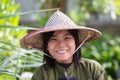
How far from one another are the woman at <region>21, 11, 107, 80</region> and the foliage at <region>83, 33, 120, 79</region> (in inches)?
153

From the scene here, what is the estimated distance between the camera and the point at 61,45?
3590mm

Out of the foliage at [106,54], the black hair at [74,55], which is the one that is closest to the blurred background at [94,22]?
the foliage at [106,54]

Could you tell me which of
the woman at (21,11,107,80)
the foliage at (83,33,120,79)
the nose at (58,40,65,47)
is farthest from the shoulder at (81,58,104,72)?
the foliage at (83,33,120,79)

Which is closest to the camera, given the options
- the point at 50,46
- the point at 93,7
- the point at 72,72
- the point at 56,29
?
the point at 56,29

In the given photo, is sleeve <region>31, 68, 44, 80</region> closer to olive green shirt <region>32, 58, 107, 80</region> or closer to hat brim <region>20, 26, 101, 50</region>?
olive green shirt <region>32, 58, 107, 80</region>

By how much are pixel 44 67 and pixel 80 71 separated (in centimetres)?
30

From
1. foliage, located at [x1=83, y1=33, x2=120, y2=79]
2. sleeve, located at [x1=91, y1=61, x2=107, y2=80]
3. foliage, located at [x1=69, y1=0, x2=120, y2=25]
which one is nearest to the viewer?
sleeve, located at [x1=91, y1=61, x2=107, y2=80]

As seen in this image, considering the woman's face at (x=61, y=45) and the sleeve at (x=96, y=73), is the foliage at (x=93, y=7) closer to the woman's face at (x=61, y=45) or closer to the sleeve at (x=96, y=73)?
the sleeve at (x=96, y=73)

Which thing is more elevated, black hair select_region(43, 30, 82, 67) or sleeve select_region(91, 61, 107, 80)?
black hair select_region(43, 30, 82, 67)

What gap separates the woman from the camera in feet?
11.9

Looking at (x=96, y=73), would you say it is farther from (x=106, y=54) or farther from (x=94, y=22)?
(x=94, y=22)

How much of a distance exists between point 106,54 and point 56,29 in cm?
454

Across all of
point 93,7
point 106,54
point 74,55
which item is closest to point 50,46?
point 74,55

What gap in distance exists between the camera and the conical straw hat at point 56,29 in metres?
3.58
